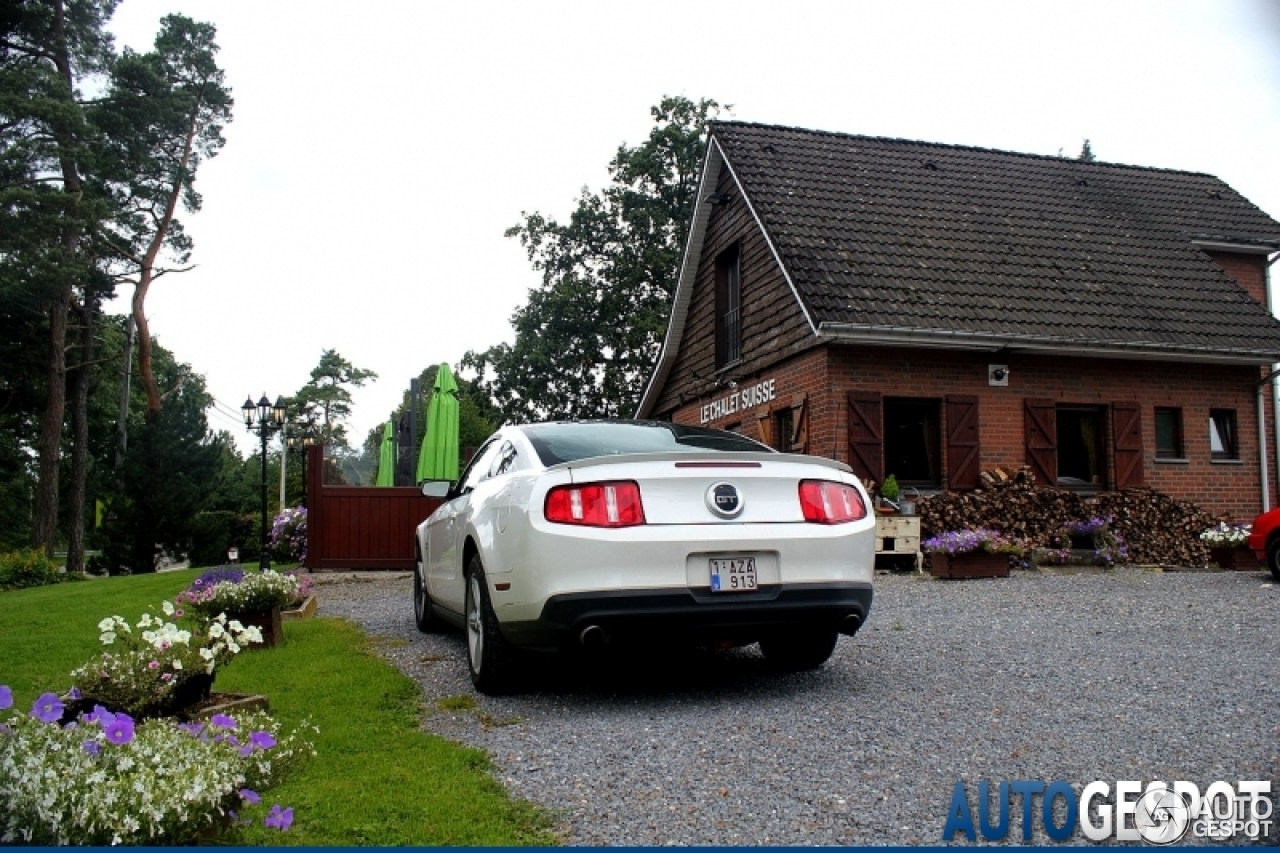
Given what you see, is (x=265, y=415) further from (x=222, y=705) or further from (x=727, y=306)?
(x=222, y=705)

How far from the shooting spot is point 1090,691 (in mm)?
5016

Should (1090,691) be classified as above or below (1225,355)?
below

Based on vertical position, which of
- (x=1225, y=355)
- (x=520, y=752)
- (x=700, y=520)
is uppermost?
(x=1225, y=355)

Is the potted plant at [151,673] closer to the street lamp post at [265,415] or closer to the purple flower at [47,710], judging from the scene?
the purple flower at [47,710]

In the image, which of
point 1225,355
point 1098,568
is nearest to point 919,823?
point 1098,568

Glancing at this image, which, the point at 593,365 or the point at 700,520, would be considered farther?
the point at 593,365

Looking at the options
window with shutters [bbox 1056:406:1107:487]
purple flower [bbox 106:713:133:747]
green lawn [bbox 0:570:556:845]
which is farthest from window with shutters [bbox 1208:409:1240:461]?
purple flower [bbox 106:713:133:747]

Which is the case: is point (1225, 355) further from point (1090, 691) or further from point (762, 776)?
point (762, 776)

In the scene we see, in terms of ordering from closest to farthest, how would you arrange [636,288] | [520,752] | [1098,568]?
[520,752], [1098,568], [636,288]

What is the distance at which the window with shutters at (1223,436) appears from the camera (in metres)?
16.2

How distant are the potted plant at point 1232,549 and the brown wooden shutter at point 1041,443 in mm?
2275

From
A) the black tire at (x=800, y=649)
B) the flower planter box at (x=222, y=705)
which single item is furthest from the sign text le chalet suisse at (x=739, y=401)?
the flower planter box at (x=222, y=705)

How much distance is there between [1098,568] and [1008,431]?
243 cm

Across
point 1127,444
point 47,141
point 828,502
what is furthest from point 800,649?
point 47,141
